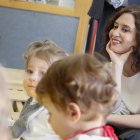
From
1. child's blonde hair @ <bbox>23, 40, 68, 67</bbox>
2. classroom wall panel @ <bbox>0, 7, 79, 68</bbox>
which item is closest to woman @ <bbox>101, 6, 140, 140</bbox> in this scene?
child's blonde hair @ <bbox>23, 40, 68, 67</bbox>

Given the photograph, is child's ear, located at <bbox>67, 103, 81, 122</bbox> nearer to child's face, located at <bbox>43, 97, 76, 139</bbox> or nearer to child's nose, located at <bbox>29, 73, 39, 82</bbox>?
child's face, located at <bbox>43, 97, 76, 139</bbox>

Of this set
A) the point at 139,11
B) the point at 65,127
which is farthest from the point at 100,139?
the point at 139,11

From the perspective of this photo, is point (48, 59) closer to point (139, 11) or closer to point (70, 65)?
point (70, 65)

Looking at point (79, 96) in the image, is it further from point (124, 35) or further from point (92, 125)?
point (124, 35)

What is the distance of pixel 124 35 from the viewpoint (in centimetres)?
162

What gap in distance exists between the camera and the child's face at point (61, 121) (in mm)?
993

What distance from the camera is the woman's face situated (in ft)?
5.34

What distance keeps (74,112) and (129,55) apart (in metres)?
0.77

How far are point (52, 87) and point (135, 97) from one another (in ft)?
2.41

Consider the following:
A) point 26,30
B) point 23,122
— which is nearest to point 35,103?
point 23,122

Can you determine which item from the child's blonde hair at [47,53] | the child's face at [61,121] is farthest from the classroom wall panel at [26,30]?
the child's face at [61,121]

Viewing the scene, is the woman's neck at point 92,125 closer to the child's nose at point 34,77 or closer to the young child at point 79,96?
the young child at point 79,96

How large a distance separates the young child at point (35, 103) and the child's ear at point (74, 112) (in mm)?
356

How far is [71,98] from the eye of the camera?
0.98 meters
